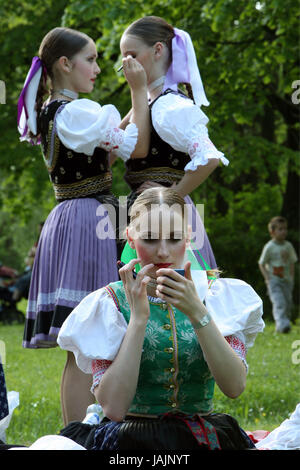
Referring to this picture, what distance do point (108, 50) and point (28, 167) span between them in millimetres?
3488

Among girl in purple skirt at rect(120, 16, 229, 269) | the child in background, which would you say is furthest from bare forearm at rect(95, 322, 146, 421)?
the child in background

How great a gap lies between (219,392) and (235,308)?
2967 mm

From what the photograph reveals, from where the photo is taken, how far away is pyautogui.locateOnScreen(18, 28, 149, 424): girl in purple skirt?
3.47m

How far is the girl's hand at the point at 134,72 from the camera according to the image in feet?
11.3

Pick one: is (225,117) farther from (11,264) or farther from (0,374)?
(11,264)

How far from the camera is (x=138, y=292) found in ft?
7.51

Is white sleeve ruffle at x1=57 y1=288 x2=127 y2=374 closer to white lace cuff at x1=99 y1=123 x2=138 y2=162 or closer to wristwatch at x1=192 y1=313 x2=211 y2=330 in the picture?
wristwatch at x1=192 y1=313 x2=211 y2=330

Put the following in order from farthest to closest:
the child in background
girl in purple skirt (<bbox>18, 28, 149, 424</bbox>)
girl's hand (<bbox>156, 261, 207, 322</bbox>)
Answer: the child in background < girl in purple skirt (<bbox>18, 28, 149, 424</bbox>) < girl's hand (<bbox>156, 261, 207, 322</bbox>)

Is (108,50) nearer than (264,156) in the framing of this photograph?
Yes

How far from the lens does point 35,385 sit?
248 inches

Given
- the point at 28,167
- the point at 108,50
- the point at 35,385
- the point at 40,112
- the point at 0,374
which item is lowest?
the point at 35,385

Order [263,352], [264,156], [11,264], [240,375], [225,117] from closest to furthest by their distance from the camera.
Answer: [240,375] < [263,352] < [225,117] < [264,156] < [11,264]

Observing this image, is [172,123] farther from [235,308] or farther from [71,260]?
[235,308]
